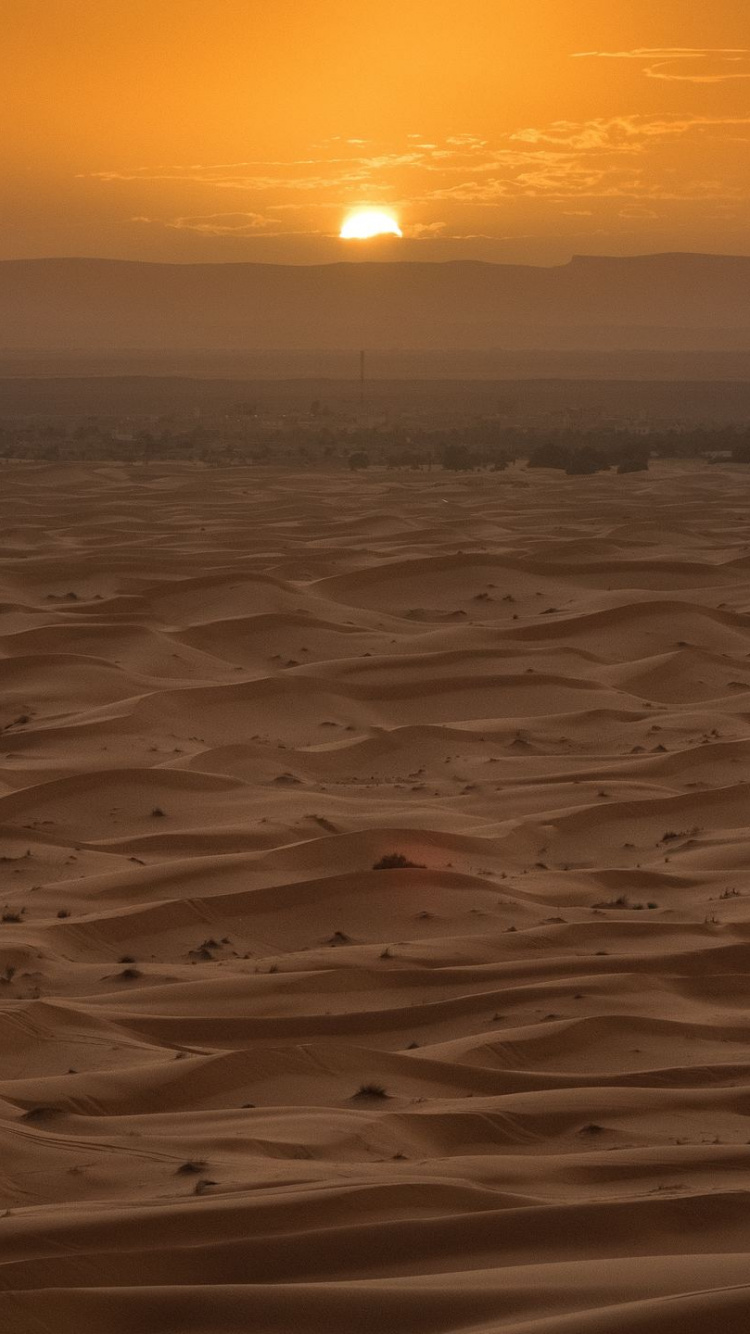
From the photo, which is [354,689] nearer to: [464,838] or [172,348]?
[464,838]

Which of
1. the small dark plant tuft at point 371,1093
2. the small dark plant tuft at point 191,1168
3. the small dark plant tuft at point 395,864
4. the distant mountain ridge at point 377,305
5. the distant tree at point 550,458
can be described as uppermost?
the distant mountain ridge at point 377,305

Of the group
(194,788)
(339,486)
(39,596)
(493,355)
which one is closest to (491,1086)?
(194,788)

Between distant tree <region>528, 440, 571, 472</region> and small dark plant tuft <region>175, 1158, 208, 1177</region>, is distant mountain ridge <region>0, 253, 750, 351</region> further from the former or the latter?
small dark plant tuft <region>175, 1158, 208, 1177</region>

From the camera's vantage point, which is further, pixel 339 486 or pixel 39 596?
pixel 339 486

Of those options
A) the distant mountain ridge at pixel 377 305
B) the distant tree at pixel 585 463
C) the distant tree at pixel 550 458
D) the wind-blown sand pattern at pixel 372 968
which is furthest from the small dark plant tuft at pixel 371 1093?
the distant mountain ridge at pixel 377 305

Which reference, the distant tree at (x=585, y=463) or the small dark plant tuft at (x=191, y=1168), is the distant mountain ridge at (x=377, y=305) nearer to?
the distant tree at (x=585, y=463)

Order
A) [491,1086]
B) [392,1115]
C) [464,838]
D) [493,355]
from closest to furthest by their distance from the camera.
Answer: [392,1115], [491,1086], [464,838], [493,355]

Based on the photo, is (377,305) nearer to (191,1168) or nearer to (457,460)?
(457,460)

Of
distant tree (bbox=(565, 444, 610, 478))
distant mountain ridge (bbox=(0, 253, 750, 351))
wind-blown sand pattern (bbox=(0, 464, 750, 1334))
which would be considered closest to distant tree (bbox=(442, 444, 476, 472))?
distant tree (bbox=(565, 444, 610, 478))
